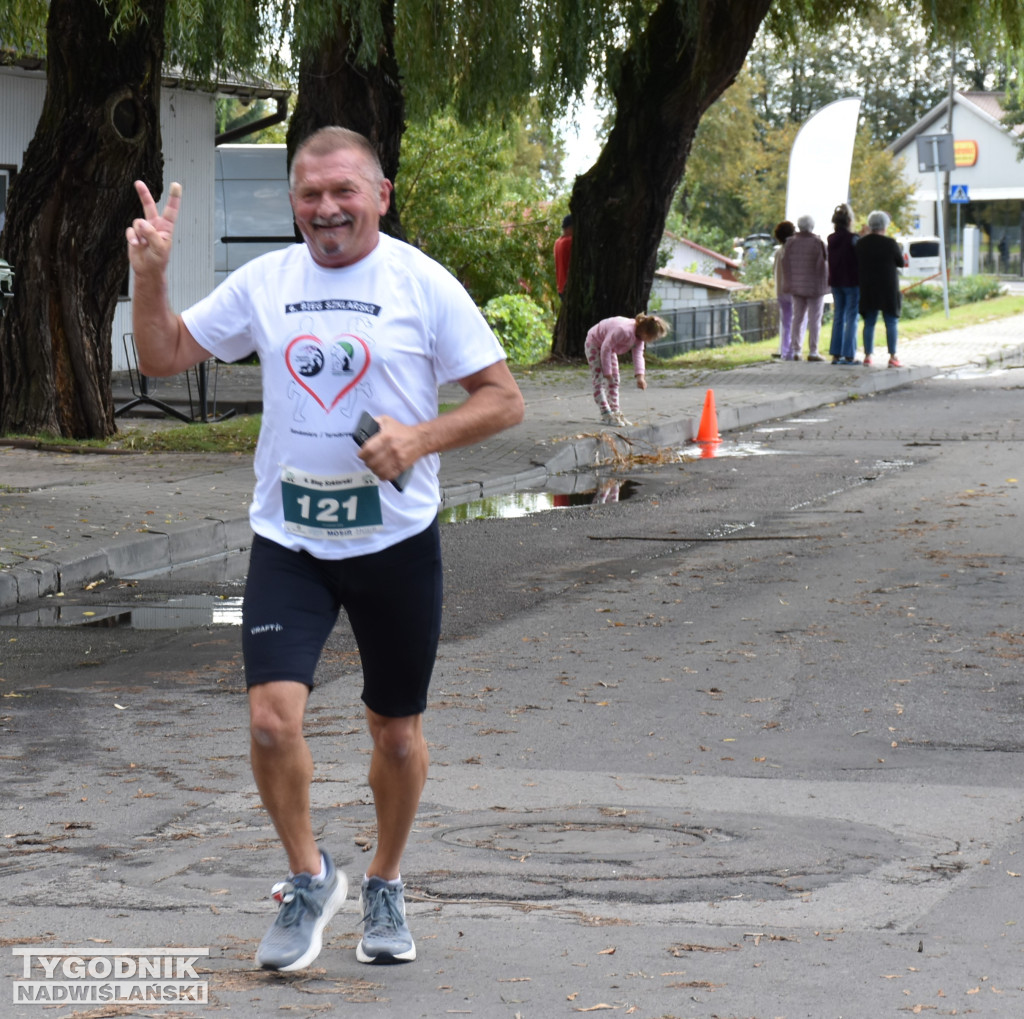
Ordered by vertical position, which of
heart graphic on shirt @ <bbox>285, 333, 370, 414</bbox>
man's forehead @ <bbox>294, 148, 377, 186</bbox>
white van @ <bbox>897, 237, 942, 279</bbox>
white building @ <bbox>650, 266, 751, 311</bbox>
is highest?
white van @ <bbox>897, 237, 942, 279</bbox>

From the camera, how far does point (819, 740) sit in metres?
6.12

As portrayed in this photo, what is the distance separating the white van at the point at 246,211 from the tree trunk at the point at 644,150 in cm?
589

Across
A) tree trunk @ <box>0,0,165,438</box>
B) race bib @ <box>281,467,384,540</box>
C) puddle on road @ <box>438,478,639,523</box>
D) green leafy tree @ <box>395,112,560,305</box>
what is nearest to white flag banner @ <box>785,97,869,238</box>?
green leafy tree @ <box>395,112,560,305</box>

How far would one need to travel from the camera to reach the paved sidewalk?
9.93 metres

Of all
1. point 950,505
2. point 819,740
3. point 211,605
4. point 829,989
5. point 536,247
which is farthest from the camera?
point 536,247

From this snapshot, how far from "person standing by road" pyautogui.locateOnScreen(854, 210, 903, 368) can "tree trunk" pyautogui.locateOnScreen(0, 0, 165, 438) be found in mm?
11079

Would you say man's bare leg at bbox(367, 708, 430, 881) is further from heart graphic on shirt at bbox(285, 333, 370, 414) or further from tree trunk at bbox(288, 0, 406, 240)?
tree trunk at bbox(288, 0, 406, 240)

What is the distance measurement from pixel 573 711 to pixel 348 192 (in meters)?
3.01

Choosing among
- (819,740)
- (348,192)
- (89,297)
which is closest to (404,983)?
(348,192)

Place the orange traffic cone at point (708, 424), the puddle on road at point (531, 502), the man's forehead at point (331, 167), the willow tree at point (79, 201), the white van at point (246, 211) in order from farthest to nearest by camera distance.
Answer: the white van at point (246, 211)
the orange traffic cone at point (708, 424)
the willow tree at point (79, 201)
the puddle on road at point (531, 502)
the man's forehead at point (331, 167)

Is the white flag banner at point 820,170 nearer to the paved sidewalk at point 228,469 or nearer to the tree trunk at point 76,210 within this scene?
the paved sidewalk at point 228,469

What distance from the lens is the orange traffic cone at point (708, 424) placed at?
55.3ft

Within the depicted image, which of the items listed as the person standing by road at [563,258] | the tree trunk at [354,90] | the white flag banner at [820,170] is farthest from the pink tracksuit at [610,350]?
the white flag banner at [820,170]

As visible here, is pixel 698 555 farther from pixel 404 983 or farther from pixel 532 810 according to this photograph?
pixel 404 983
